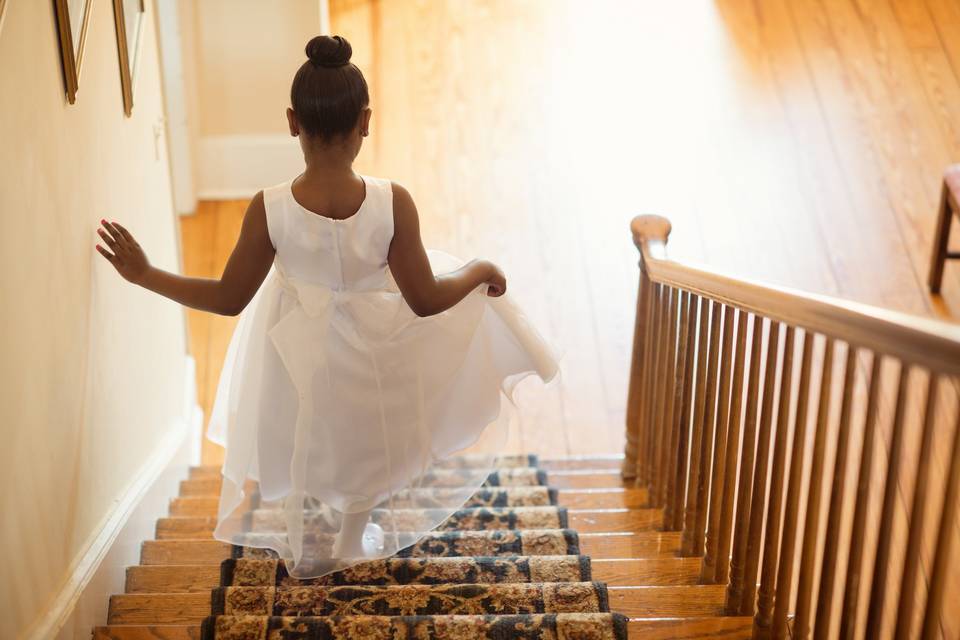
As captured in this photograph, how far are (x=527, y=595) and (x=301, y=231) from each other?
86 cm

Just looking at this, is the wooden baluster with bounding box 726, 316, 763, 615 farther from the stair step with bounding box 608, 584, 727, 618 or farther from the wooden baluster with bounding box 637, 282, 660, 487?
the wooden baluster with bounding box 637, 282, 660, 487

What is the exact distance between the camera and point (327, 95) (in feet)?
6.52

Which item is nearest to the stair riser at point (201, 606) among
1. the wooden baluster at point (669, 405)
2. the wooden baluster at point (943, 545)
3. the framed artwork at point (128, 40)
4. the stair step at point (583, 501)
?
the wooden baluster at point (669, 405)

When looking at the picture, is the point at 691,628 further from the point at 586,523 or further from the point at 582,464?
the point at 582,464

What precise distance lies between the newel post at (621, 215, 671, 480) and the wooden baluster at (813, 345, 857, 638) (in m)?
1.22

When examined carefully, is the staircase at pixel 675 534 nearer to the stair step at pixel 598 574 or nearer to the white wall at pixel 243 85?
the stair step at pixel 598 574

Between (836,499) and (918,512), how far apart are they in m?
0.24

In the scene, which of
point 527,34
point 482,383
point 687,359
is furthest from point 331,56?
point 527,34

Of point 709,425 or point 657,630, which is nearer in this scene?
point 657,630

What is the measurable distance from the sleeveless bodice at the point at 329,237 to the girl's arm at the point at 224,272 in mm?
28

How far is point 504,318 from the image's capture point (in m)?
2.52

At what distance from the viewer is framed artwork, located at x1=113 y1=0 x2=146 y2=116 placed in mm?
2662

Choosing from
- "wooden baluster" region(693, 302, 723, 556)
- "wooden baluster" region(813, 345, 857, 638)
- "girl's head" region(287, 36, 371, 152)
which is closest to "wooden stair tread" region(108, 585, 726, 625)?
"wooden baluster" region(693, 302, 723, 556)

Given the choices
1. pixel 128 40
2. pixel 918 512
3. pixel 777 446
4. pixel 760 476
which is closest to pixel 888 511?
pixel 918 512
